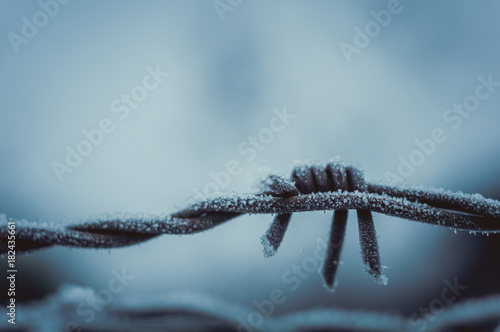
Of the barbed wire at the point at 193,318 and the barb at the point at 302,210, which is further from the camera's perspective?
the barbed wire at the point at 193,318

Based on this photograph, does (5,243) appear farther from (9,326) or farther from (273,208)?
(9,326)

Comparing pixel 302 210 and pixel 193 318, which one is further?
pixel 193 318

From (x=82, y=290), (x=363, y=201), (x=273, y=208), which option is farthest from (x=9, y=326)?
(x=363, y=201)

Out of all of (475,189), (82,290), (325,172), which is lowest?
(325,172)
